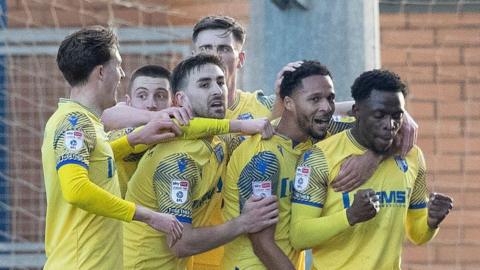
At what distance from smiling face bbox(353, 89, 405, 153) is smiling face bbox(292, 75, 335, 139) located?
0.16m

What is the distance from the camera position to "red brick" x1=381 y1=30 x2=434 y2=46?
9516 millimetres

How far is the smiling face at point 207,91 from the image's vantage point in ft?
22.2

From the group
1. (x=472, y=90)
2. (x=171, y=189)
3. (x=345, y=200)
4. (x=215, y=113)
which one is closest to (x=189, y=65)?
(x=215, y=113)

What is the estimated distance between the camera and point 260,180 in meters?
6.61

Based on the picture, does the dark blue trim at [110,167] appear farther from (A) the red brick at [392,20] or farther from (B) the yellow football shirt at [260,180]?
(A) the red brick at [392,20]

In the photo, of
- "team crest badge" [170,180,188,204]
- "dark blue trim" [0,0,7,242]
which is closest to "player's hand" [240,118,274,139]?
"team crest badge" [170,180,188,204]

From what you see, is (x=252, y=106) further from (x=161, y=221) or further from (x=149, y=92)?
(x=161, y=221)

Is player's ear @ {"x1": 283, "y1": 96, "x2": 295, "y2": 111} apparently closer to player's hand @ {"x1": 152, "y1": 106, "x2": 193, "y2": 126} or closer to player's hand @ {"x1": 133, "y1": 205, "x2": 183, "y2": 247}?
player's hand @ {"x1": 152, "y1": 106, "x2": 193, "y2": 126}

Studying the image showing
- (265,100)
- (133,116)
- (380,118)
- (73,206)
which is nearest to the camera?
(73,206)

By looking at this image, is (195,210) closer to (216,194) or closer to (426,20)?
(216,194)

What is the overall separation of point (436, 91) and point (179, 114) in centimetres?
321

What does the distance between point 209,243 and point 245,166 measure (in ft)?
1.17

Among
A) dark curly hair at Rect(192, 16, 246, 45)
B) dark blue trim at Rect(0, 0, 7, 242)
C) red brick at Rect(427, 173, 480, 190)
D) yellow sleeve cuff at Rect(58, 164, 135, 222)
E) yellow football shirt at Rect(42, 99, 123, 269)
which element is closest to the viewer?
yellow sleeve cuff at Rect(58, 164, 135, 222)

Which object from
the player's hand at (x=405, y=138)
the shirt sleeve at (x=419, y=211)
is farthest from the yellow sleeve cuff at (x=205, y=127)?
the shirt sleeve at (x=419, y=211)
